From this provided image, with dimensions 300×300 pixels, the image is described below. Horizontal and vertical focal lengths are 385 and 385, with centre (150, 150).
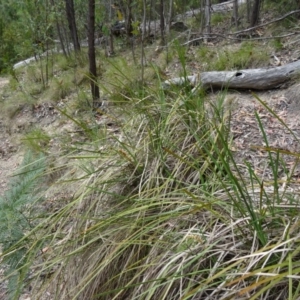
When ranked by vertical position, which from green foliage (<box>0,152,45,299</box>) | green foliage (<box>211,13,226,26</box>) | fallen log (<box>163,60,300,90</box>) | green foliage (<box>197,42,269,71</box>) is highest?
green foliage (<box>0,152,45,299</box>)

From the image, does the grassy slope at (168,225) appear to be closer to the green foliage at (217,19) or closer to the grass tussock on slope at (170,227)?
the grass tussock on slope at (170,227)

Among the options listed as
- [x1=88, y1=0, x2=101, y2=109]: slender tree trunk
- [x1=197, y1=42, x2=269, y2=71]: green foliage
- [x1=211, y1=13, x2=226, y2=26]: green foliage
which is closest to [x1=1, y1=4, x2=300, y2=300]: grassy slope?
[x1=88, y1=0, x2=101, y2=109]: slender tree trunk

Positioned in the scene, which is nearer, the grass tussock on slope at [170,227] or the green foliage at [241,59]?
the grass tussock on slope at [170,227]

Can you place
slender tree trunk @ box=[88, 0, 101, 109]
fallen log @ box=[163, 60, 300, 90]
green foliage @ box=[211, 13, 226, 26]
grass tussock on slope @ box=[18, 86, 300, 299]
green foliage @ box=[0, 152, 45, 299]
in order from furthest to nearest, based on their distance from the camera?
1. green foliage @ box=[211, 13, 226, 26]
2. slender tree trunk @ box=[88, 0, 101, 109]
3. fallen log @ box=[163, 60, 300, 90]
4. green foliage @ box=[0, 152, 45, 299]
5. grass tussock on slope @ box=[18, 86, 300, 299]

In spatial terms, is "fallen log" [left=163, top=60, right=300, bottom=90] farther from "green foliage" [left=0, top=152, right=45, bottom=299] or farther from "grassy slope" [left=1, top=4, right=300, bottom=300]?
"green foliage" [left=0, top=152, right=45, bottom=299]

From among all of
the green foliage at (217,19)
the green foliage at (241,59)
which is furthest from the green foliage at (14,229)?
the green foliage at (217,19)

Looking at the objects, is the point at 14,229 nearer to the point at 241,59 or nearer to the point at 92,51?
the point at 92,51

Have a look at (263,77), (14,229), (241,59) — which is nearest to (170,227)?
(14,229)

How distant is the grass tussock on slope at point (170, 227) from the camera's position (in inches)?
52.9

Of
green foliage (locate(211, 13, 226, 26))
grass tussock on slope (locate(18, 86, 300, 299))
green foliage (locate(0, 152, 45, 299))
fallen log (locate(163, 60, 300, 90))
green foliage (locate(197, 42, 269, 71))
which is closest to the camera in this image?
grass tussock on slope (locate(18, 86, 300, 299))

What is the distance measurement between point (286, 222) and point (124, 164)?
1067 millimetres

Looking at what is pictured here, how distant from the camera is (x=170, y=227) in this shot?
1.73 m

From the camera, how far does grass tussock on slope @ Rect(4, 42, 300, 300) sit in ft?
4.41

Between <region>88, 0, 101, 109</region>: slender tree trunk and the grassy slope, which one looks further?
<region>88, 0, 101, 109</region>: slender tree trunk
